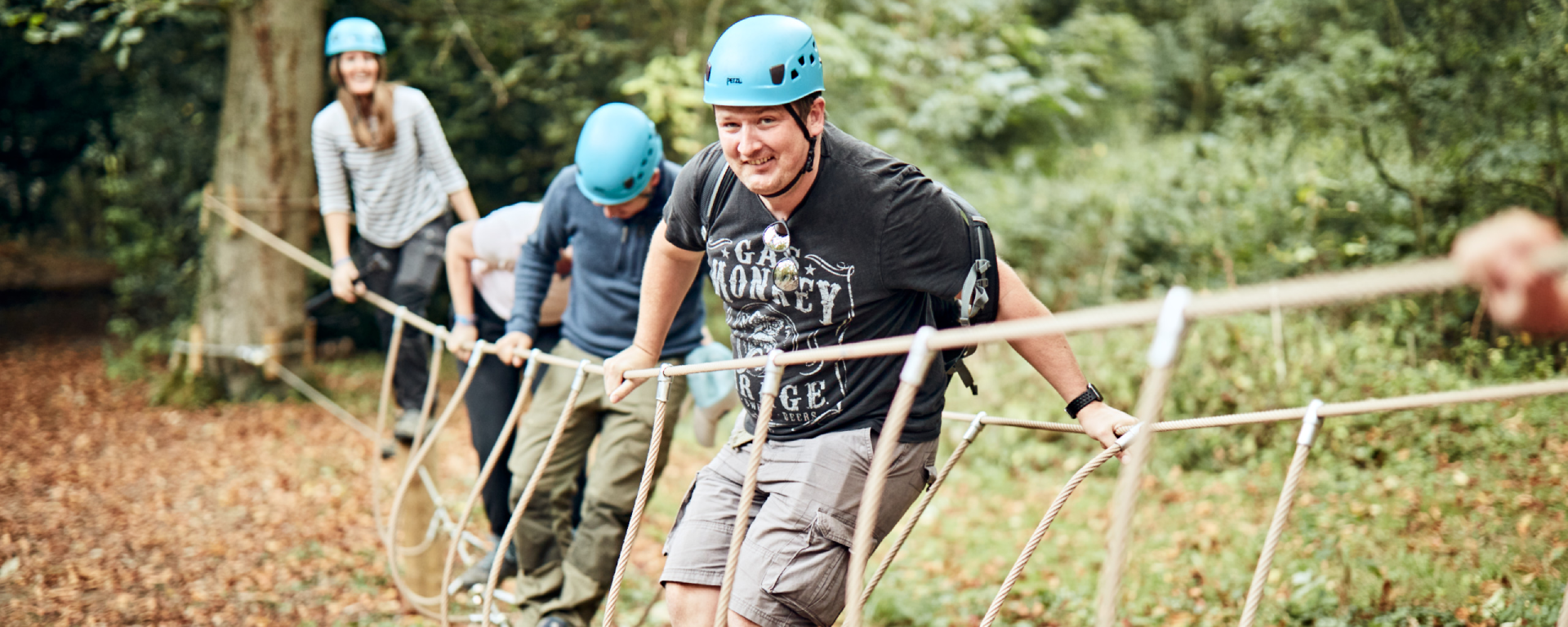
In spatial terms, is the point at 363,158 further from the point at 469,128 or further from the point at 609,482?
the point at 469,128

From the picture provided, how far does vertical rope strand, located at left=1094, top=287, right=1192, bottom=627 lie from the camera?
1.21 m

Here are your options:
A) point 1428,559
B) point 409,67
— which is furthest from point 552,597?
point 409,67

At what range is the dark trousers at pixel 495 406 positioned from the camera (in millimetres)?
3404

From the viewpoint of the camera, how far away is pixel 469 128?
7.83m

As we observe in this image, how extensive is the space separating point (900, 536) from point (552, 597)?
1218mm

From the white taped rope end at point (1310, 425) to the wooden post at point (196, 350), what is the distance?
6.26 meters

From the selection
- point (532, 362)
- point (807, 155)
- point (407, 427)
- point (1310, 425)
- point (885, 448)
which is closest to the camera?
point (885, 448)

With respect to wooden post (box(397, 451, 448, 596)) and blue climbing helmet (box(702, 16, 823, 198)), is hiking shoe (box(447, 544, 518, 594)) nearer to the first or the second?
wooden post (box(397, 451, 448, 596))

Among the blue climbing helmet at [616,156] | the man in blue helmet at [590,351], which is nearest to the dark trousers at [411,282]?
the man in blue helmet at [590,351]

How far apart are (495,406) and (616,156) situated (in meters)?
1.16

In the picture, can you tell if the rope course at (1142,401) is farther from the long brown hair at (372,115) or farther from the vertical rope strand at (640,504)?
the long brown hair at (372,115)

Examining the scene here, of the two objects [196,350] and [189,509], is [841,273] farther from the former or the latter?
[196,350]

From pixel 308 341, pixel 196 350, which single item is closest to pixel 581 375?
pixel 308 341

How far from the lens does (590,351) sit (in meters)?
2.97
